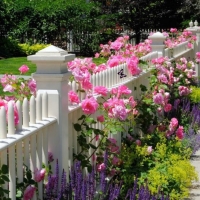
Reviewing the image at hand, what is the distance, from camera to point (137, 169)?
571cm

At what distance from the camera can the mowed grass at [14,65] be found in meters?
16.5

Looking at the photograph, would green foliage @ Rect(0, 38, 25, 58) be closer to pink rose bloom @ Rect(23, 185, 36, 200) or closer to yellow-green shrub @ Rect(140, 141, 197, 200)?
yellow-green shrub @ Rect(140, 141, 197, 200)

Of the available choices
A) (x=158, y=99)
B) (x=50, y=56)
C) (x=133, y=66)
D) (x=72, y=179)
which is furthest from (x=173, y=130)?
(x=50, y=56)

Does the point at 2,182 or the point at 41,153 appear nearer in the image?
the point at 2,182

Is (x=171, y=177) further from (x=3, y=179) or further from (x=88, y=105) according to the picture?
(x=3, y=179)

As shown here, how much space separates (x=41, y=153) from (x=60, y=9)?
19.5 metres

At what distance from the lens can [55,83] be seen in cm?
432

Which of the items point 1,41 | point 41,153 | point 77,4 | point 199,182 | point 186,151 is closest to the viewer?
point 41,153

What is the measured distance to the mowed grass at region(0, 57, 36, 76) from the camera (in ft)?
54.3

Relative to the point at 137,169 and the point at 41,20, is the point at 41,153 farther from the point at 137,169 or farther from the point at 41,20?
the point at 41,20

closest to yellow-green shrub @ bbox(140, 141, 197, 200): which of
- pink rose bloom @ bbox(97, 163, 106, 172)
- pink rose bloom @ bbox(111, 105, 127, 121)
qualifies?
pink rose bloom @ bbox(97, 163, 106, 172)

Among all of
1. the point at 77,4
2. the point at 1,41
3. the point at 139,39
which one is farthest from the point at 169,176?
the point at 139,39

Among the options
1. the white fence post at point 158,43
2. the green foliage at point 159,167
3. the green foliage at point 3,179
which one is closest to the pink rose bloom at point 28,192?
the green foliage at point 3,179

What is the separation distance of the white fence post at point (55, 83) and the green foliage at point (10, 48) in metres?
17.7
